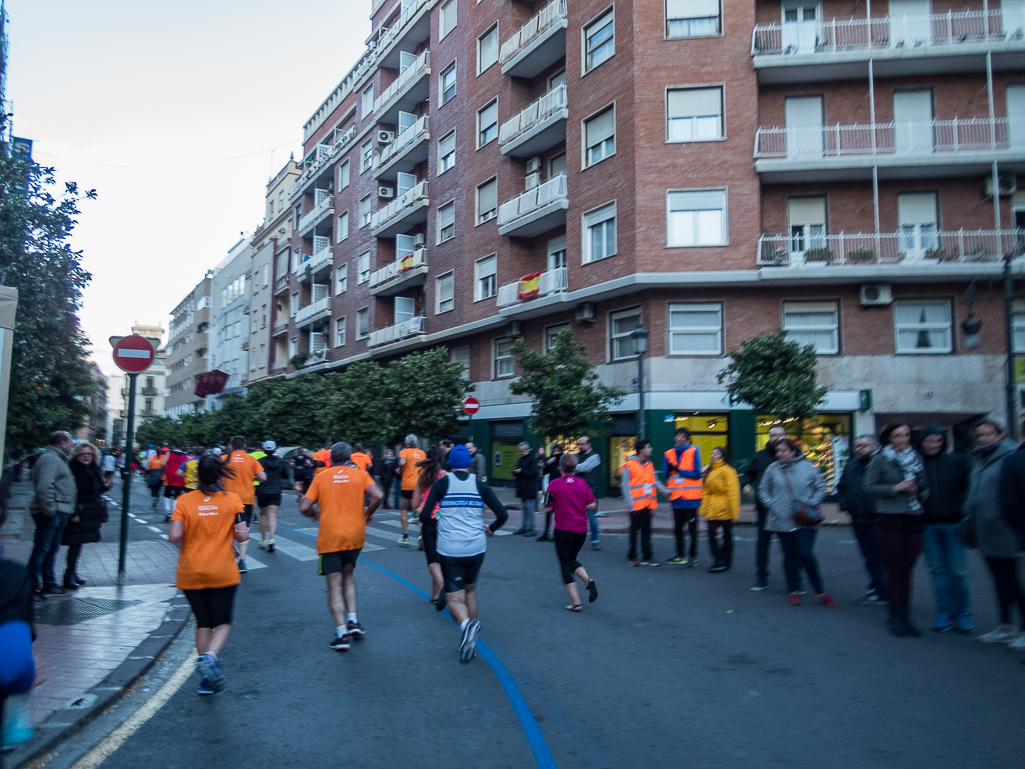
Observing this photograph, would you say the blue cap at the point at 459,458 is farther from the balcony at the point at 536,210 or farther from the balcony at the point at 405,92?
the balcony at the point at 405,92

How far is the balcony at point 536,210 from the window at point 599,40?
11.6 feet

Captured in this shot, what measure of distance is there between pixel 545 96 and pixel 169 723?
78.3 ft

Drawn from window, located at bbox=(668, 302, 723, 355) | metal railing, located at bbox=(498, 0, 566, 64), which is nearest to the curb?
window, located at bbox=(668, 302, 723, 355)

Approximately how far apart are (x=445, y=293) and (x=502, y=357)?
15.6ft

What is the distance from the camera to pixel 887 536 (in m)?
6.65

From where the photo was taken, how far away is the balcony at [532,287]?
23906mm

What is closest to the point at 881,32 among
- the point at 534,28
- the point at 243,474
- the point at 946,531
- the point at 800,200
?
the point at 800,200

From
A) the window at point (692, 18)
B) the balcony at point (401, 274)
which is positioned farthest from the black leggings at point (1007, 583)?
the balcony at point (401, 274)

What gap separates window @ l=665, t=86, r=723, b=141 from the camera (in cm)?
2112

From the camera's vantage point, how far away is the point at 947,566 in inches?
263

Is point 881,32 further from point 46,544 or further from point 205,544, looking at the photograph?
point 46,544

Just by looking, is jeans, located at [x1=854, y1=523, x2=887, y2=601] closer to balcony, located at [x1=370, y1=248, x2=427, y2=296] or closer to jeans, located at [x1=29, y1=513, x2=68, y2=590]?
jeans, located at [x1=29, y1=513, x2=68, y2=590]

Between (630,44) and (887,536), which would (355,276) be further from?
(887,536)

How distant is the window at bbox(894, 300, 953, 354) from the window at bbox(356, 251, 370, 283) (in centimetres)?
2449
